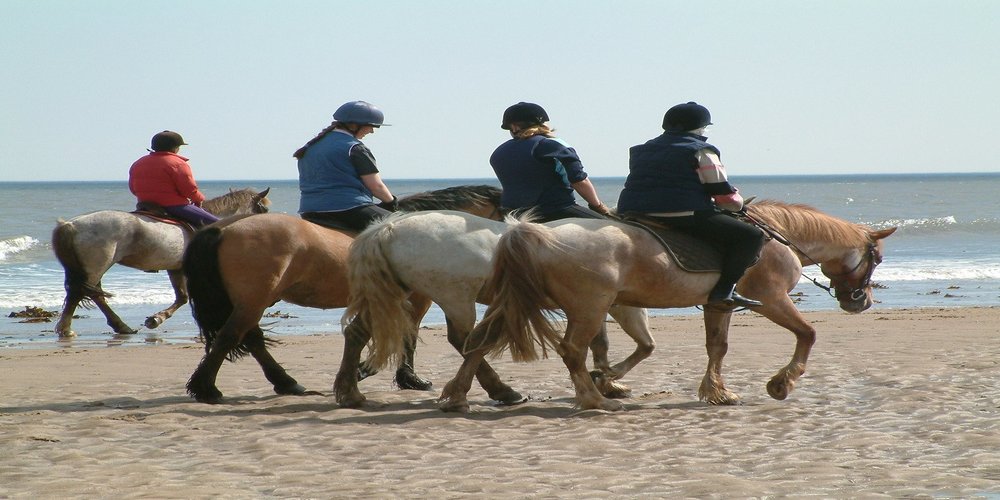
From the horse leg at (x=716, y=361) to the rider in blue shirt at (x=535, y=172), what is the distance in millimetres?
1078

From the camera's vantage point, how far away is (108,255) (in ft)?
40.4

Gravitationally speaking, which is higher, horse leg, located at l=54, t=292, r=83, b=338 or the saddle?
the saddle

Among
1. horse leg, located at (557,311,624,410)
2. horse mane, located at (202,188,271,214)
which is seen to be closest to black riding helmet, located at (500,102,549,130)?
horse leg, located at (557,311,624,410)

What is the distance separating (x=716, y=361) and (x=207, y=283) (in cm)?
347

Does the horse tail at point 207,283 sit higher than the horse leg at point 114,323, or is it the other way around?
the horse tail at point 207,283

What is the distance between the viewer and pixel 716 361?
25.4 ft

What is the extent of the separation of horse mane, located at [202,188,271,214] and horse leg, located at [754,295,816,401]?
4.90 m

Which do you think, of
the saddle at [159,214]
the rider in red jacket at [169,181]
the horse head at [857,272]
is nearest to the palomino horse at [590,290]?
the horse head at [857,272]

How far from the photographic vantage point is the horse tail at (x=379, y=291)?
695 centimetres

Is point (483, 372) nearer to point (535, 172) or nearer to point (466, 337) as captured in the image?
point (466, 337)

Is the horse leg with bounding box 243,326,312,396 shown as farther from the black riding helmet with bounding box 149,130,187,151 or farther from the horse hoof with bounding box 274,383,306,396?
the black riding helmet with bounding box 149,130,187,151

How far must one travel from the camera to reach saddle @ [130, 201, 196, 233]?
12164mm

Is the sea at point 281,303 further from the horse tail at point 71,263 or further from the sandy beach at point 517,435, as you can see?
Result: the sandy beach at point 517,435

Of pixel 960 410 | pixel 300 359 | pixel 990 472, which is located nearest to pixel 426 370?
pixel 300 359
